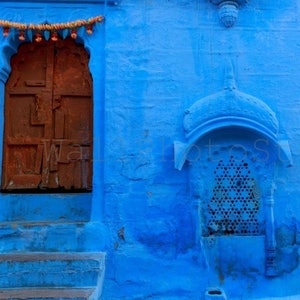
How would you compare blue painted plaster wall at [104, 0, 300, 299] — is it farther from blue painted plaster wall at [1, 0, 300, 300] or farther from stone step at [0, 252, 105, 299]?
stone step at [0, 252, 105, 299]

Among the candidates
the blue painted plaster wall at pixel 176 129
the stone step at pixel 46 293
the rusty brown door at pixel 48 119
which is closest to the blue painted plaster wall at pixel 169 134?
the blue painted plaster wall at pixel 176 129

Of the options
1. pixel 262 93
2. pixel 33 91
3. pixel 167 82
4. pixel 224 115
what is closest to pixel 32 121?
pixel 33 91

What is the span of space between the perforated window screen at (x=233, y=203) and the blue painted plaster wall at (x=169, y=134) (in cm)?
13

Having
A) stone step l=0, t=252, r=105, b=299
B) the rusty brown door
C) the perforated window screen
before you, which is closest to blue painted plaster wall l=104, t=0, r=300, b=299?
the perforated window screen

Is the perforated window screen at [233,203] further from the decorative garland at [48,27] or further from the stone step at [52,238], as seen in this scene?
the decorative garland at [48,27]

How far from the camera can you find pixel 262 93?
13.7 ft

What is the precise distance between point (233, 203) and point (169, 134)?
96cm

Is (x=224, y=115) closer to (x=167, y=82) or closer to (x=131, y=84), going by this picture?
(x=167, y=82)

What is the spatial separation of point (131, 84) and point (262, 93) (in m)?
1.37

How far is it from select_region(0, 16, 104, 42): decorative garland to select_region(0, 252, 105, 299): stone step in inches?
90.8

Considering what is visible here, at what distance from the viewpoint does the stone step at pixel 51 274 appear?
137 inches

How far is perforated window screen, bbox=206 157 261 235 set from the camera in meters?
4.06

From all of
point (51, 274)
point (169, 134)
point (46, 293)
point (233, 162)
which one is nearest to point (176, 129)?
point (169, 134)

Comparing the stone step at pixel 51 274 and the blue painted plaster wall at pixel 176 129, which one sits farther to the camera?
the blue painted plaster wall at pixel 176 129
